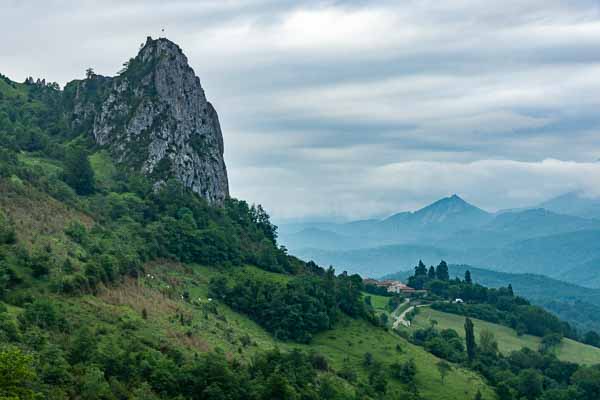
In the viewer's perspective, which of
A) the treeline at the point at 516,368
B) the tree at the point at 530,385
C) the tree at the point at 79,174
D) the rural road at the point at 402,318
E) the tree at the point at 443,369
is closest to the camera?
the tree at the point at 443,369

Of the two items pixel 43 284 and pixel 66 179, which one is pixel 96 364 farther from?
pixel 66 179

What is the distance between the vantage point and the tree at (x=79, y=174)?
145 metres

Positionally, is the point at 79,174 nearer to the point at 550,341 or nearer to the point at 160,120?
the point at 160,120

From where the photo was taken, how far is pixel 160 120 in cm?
16900

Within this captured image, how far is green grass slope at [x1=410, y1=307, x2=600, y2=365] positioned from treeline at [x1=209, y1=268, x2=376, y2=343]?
43315mm

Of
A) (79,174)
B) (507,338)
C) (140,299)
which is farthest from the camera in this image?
(507,338)

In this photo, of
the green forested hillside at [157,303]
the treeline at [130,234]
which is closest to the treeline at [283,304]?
the green forested hillside at [157,303]

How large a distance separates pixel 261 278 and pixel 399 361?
3088 cm

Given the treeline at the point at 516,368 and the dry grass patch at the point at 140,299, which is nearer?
the dry grass patch at the point at 140,299

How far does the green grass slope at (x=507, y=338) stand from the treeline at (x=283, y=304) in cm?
4332

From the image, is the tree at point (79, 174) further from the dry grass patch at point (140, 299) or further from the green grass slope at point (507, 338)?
the green grass slope at point (507, 338)

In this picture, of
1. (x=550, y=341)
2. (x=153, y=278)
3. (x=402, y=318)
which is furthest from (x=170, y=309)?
(x=550, y=341)

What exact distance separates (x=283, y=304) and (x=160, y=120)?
205 feet

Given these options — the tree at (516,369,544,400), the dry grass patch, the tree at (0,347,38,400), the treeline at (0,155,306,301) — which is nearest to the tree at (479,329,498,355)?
the tree at (516,369,544,400)
